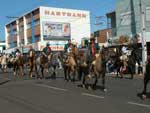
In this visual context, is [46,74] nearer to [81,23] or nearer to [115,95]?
[115,95]

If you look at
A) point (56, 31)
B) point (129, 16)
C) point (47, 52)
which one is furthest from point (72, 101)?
point (56, 31)

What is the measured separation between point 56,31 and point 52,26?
5.07 feet

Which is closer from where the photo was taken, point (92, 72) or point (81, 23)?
point (92, 72)

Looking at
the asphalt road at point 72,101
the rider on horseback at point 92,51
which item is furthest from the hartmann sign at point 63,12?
the asphalt road at point 72,101

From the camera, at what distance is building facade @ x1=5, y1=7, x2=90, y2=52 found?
270 feet

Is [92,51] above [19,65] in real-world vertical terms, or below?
above

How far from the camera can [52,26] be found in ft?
276

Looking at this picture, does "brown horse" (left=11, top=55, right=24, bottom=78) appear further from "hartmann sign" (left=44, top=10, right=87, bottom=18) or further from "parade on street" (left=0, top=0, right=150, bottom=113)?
"hartmann sign" (left=44, top=10, right=87, bottom=18)

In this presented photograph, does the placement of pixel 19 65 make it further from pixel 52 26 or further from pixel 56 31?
pixel 56 31

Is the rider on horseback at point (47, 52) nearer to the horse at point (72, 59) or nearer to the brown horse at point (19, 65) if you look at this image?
the horse at point (72, 59)

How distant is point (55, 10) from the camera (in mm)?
85250

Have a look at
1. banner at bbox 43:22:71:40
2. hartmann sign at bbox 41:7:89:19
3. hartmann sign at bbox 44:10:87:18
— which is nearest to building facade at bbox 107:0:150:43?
banner at bbox 43:22:71:40

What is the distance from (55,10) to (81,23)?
7.65 meters

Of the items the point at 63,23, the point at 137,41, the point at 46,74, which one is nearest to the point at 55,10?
the point at 63,23
